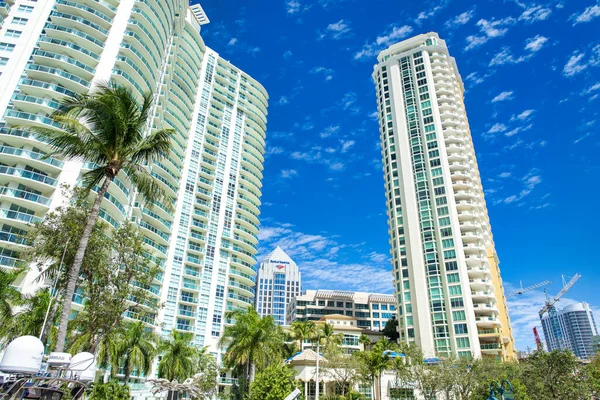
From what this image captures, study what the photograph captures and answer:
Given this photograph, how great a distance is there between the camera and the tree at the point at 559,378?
27203 millimetres

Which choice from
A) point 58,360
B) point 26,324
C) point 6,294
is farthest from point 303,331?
point 58,360

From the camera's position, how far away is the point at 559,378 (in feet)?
94.4

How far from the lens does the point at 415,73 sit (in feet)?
297

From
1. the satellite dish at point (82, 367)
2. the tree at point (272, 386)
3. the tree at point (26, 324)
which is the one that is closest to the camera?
the satellite dish at point (82, 367)

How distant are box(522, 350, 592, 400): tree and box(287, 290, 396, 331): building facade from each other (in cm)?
9435

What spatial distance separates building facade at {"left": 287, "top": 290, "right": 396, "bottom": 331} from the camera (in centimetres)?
12350

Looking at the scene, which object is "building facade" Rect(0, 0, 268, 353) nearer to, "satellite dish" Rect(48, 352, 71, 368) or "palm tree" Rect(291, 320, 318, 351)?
"palm tree" Rect(291, 320, 318, 351)

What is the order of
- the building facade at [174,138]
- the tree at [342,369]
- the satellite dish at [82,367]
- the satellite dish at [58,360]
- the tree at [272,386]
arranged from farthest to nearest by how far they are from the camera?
the building facade at [174,138] → the tree at [342,369] → the tree at [272,386] → the satellite dish at [82,367] → the satellite dish at [58,360]

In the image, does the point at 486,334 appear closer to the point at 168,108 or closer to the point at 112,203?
the point at 112,203

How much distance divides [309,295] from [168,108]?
255ft

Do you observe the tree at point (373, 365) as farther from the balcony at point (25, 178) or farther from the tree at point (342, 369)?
the balcony at point (25, 178)

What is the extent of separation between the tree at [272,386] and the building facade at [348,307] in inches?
3765

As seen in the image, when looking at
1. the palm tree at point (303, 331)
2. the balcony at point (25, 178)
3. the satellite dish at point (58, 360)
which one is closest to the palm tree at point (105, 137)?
the satellite dish at point (58, 360)

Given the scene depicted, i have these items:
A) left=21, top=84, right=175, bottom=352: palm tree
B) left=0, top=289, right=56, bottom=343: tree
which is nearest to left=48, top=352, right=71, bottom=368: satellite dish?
left=21, top=84, right=175, bottom=352: palm tree
